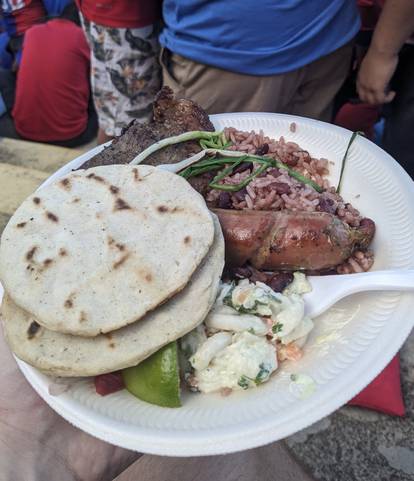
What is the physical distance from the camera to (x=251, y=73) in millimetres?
3656

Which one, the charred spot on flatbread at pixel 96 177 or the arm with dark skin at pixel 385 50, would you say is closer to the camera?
the charred spot on flatbread at pixel 96 177

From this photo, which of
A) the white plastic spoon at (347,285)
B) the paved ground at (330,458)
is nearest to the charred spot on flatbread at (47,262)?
the white plastic spoon at (347,285)

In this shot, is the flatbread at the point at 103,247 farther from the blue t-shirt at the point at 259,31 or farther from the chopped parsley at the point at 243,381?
the blue t-shirt at the point at 259,31

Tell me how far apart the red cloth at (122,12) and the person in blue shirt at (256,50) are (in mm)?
402

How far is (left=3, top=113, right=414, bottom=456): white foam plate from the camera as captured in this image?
1.71 metres

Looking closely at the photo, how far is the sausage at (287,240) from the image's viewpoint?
7.48ft

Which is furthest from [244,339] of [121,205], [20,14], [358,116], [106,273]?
[20,14]

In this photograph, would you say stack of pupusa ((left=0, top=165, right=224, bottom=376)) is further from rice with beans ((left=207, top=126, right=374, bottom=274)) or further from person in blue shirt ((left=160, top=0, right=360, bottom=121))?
person in blue shirt ((left=160, top=0, right=360, bottom=121))

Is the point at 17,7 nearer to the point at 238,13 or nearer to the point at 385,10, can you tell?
the point at 238,13

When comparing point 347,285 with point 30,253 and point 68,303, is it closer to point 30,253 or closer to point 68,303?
point 68,303

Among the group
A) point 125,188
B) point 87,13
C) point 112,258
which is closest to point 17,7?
point 87,13

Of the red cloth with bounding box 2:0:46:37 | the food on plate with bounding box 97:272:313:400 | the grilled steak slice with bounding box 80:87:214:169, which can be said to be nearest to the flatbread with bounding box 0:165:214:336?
the food on plate with bounding box 97:272:313:400

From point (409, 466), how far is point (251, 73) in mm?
2913

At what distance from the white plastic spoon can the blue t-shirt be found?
6.65 feet
